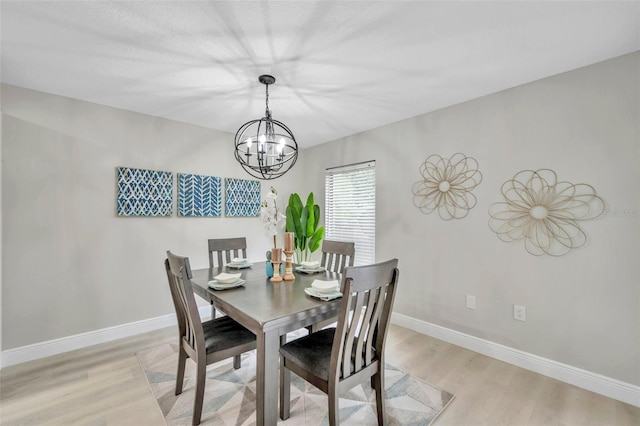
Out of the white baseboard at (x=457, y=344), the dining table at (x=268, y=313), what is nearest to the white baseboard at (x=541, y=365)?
the white baseboard at (x=457, y=344)

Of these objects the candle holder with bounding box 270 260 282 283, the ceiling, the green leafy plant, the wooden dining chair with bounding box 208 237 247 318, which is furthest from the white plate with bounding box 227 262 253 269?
the ceiling

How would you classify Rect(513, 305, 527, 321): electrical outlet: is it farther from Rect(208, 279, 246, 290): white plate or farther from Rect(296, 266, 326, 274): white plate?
Rect(208, 279, 246, 290): white plate

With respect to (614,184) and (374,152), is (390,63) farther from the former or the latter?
(614,184)

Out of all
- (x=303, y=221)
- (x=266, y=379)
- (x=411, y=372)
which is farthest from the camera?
(x=303, y=221)

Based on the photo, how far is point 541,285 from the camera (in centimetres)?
224

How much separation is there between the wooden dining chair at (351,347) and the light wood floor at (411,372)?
70cm

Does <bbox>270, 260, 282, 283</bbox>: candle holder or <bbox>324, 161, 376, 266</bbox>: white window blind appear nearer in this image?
<bbox>270, 260, 282, 283</bbox>: candle holder

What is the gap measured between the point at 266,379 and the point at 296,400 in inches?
29.1

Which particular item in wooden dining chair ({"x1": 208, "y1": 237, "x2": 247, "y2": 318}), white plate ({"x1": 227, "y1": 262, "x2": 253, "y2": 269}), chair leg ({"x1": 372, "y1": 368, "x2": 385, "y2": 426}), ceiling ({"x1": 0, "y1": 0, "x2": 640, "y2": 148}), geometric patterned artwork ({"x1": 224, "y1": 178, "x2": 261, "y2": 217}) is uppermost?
ceiling ({"x1": 0, "y1": 0, "x2": 640, "y2": 148})

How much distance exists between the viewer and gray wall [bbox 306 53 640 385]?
191cm

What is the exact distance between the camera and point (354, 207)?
384cm

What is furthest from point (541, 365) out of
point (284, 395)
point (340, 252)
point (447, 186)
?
point (284, 395)

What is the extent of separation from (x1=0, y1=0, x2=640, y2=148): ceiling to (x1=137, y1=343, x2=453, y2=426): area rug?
2.42 meters

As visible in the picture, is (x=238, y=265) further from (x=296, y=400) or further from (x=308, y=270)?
(x=296, y=400)
